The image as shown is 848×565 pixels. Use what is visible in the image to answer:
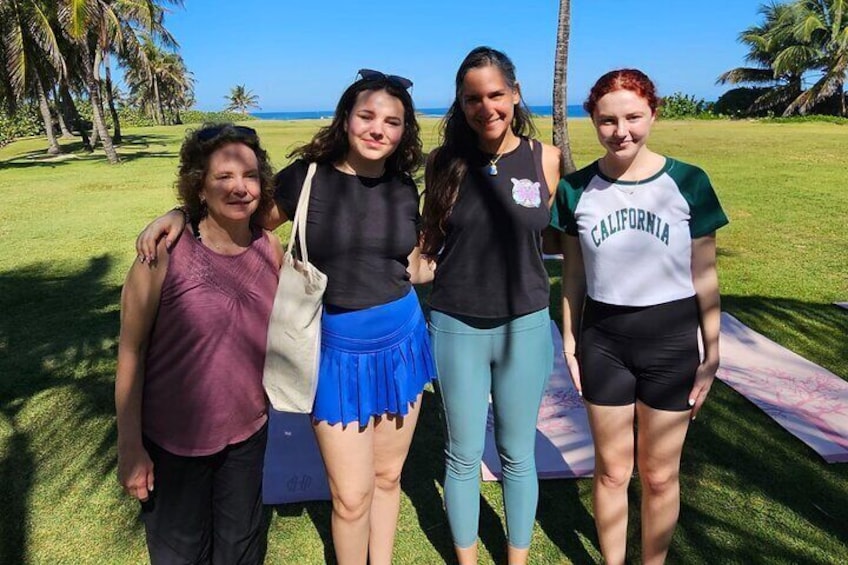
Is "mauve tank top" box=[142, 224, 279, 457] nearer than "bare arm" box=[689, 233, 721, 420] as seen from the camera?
Yes

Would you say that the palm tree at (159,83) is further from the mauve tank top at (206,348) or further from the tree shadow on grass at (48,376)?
the mauve tank top at (206,348)

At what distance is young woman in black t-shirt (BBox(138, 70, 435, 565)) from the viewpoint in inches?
76.0

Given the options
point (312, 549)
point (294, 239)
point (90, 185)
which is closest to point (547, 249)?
point (294, 239)

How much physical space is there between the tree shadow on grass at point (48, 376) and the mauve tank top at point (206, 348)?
1520 millimetres

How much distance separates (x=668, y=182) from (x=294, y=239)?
121 cm

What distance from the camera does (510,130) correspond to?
2148mm

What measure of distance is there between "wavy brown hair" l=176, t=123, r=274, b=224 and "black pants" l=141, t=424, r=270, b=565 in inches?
30.2

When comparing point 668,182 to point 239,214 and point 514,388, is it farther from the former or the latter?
point 239,214

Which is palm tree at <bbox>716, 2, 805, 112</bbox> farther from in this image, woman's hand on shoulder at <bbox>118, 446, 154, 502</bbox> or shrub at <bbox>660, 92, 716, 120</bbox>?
woman's hand on shoulder at <bbox>118, 446, 154, 502</bbox>

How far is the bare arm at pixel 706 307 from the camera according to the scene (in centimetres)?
192

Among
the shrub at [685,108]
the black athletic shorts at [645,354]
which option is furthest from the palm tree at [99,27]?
the shrub at [685,108]

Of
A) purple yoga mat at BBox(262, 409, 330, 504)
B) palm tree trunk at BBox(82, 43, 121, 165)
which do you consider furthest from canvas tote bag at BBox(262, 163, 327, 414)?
palm tree trunk at BBox(82, 43, 121, 165)

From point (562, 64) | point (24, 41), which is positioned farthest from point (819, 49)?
point (24, 41)

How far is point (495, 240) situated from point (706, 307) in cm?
74
